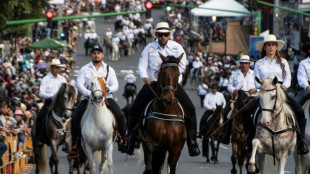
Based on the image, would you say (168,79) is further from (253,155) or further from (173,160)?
(253,155)

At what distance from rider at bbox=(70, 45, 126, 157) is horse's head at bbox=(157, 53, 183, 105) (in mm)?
2171

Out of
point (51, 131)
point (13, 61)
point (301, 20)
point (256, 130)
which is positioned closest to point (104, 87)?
point (256, 130)

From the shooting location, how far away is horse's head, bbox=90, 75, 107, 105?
19125 millimetres

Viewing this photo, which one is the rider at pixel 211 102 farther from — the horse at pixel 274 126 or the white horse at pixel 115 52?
the white horse at pixel 115 52

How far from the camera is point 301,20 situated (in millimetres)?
56094

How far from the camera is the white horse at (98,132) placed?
19672mm

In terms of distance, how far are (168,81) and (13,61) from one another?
111 ft

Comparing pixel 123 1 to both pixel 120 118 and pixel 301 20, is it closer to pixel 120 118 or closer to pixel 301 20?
pixel 301 20

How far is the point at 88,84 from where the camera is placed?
2027cm

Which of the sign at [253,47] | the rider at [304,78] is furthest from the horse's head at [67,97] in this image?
the sign at [253,47]

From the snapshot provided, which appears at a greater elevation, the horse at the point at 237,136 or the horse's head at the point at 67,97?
the horse's head at the point at 67,97

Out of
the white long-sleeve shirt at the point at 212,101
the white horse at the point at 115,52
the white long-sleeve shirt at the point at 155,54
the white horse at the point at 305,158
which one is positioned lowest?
the white horse at the point at 115,52

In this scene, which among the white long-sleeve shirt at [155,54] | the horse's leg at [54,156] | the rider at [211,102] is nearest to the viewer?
the white long-sleeve shirt at [155,54]

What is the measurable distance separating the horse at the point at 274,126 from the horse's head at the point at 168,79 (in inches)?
61.3
